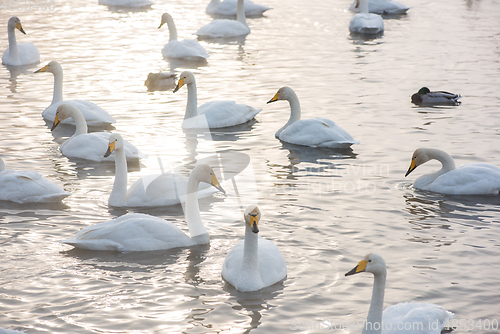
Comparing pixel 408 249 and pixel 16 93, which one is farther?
pixel 16 93

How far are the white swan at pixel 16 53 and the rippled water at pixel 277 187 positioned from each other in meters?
0.57

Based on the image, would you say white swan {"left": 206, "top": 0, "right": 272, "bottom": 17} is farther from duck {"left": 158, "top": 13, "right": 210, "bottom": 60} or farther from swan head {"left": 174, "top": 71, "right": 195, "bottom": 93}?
swan head {"left": 174, "top": 71, "right": 195, "bottom": 93}

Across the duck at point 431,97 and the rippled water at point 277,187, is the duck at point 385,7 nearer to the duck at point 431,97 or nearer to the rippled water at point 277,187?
the rippled water at point 277,187

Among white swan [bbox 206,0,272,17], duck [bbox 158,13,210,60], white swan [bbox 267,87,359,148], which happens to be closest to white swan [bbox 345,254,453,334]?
white swan [bbox 267,87,359,148]

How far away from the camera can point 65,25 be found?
22.9m

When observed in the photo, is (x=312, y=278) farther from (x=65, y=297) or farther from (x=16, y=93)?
(x=16, y=93)

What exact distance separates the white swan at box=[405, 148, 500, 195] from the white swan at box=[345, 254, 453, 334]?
386 centimetres

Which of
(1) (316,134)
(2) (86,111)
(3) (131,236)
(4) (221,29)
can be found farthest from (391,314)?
(4) (221,29)

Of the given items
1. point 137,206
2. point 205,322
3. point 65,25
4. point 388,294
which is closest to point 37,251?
point 137,206

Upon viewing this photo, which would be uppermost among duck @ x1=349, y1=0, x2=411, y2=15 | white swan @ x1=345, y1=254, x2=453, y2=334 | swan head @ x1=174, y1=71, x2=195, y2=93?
duck @ x1=349, y1=0, x2=411, y2=15

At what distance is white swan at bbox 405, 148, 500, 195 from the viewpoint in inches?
378

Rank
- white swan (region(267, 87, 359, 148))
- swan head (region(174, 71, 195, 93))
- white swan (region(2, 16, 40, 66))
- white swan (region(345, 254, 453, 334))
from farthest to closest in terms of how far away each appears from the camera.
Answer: white swan (region(2, 16, 40, 66)), swan head (region(174, 71, 195, 93)), white swan (region(267, 87, 359, 148)), white swan (region(345, 254, 453, 334))

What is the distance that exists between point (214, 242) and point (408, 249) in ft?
7.74

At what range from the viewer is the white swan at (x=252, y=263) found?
22.2 feet
